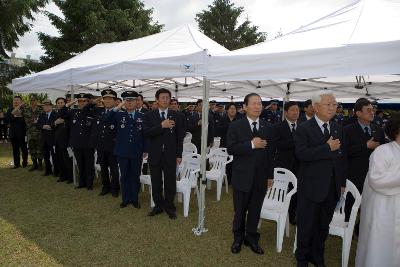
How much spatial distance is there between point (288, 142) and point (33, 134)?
6.76 metres

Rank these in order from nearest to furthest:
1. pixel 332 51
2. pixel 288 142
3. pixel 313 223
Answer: pixel 332 51 → pixel 313 223 → pixel 288 142

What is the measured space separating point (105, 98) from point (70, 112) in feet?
5.47

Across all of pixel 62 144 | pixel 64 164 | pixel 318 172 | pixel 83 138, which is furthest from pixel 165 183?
pixel 64 164

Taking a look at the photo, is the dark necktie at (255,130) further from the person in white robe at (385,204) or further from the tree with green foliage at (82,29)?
the tree with green foliage at (82,29)

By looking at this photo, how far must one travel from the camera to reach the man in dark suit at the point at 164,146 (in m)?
5.11

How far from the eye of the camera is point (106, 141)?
20.6 feet

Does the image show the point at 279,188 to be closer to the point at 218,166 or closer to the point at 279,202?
the point at 279,202

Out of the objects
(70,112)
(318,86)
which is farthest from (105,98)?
(318,86)

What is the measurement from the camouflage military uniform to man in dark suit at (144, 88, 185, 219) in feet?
16.0

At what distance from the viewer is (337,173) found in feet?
11.1

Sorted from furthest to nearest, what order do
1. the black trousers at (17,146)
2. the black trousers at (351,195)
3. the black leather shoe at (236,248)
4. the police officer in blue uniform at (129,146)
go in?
the black trousers at (17,146) → the police officer in blue uniform at (129,146) → the black trousers at (351,195) → the black leather shoe at (236,248)

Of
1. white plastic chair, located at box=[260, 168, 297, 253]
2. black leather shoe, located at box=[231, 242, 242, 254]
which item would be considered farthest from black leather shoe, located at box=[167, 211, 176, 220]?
white plastic chair, located at box=[260, 168, 297, 253]

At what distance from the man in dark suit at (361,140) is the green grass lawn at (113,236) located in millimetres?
1001

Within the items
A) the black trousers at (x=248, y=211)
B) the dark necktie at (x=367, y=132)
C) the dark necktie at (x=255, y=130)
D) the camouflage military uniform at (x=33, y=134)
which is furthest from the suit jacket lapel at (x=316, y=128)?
the camouflage military uniform at (x=33, y=134)
